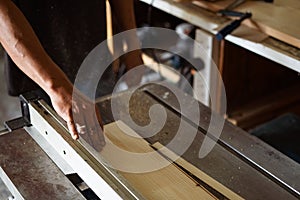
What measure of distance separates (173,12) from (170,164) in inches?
31.6

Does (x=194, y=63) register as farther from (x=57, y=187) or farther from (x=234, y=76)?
→ (x=57, y=187)

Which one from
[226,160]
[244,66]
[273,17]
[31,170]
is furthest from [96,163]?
[244,66]

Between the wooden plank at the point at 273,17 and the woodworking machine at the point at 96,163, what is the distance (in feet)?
1.30

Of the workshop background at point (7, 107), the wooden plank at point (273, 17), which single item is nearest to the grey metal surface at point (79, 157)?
the wooden plank at point (273, 17)

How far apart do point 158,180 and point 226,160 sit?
179 millimetres

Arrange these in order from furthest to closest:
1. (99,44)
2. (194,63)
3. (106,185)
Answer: (194,63) → (99,44) → (106,185)

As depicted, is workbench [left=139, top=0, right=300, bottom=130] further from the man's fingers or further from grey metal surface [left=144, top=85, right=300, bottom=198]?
the man's fingers

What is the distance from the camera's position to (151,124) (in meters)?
1.20

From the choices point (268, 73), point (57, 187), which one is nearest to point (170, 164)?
point (57, 187)

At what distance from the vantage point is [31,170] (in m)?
1.03

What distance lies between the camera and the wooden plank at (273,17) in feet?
4.77

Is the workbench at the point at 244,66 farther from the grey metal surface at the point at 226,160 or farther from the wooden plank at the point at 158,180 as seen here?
the wooden plank at the point at 158,180

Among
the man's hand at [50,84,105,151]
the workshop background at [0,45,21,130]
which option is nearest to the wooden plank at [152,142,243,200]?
the man's hand at [50,84,105,151]

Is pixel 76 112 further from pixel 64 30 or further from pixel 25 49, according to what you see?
pixel 64 30
